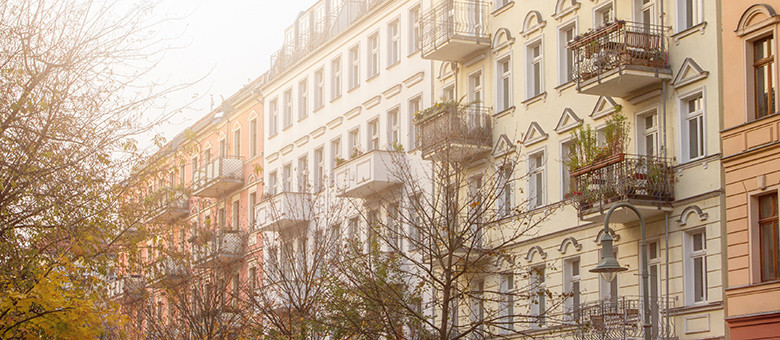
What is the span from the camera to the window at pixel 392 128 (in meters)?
47.0

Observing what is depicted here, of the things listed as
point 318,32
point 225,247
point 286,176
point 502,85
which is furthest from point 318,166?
point 502,85

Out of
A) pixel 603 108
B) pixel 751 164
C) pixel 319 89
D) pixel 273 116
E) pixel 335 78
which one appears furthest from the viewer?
pixel 273 116

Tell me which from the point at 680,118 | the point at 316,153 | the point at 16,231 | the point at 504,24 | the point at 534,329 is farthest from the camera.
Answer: the point at 316,153

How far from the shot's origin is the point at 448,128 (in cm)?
3909

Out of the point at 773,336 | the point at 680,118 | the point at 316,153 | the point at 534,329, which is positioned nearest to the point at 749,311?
the point at 773,336

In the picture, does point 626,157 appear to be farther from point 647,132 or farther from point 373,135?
point 373,135

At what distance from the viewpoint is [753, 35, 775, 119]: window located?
28.6 meters

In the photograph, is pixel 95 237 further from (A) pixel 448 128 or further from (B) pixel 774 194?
(A) pixel 448 128

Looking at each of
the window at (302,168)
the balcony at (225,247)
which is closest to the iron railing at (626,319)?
the balcony at (225,247)

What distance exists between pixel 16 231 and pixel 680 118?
1495 centimetres

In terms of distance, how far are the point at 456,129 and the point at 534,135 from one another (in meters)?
2.40

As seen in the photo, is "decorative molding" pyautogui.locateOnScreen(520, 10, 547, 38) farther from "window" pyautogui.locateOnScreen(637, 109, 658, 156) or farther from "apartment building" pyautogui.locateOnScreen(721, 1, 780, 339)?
"apartment building" pyautogui.locateOnScreen(721, 1, 780, 339)

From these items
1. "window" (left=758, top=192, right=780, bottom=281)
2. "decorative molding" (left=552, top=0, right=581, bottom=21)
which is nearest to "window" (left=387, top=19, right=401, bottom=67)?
"decorative molding" (left=552, top=0, right=581, bottom=21)

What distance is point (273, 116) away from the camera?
59.5 m
